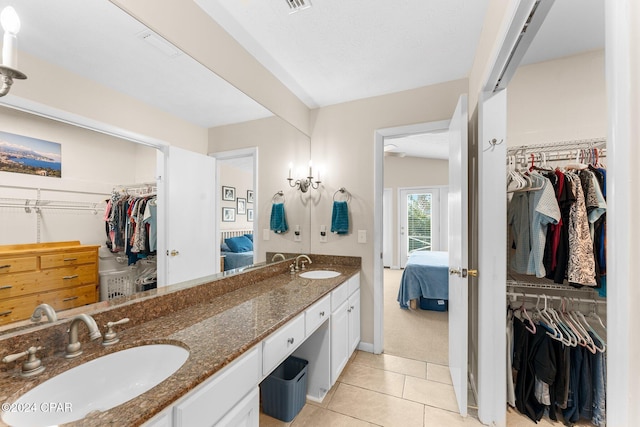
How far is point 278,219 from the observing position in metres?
2.50

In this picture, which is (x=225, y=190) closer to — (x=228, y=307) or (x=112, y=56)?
(x=228, y=307)

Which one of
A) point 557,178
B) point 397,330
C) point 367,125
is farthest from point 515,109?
point 397,330

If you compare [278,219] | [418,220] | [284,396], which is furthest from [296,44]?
[418,220]

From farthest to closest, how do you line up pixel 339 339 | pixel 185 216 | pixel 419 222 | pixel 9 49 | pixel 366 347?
1. pixel 419 222
2. pixel 366 347
3. pixel 339 339
4. pixel 185 216
5. pixel 9 49

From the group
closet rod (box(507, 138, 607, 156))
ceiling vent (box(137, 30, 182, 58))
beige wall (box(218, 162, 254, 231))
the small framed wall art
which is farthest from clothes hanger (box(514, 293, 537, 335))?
ceiling vent (box(137, 30, 182, 58))

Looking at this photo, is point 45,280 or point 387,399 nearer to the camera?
point 45,280

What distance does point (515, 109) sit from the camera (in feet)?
7.13

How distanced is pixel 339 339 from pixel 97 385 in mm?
1531

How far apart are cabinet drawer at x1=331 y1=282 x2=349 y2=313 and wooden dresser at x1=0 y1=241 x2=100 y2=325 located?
1.39 m

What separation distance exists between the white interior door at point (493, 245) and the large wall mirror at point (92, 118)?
Answer: 64.0 inches

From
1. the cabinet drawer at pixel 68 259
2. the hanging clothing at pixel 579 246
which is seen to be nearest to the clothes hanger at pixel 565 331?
the hanging clothing at pixel 579 246

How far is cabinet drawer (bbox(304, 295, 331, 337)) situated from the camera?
1614mm

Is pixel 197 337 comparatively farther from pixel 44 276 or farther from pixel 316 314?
pixel 316 314

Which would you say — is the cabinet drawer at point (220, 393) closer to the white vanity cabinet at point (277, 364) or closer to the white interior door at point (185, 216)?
the white vanity cabinet at point (277, 364)
